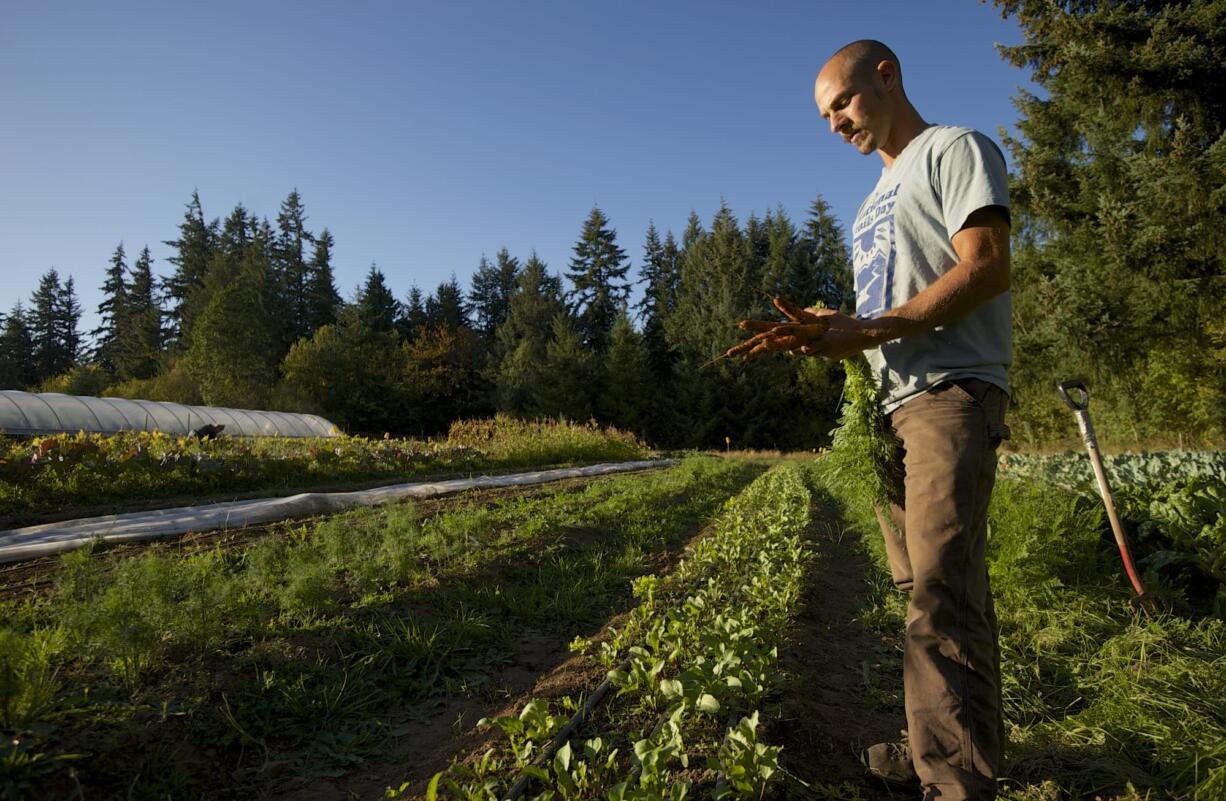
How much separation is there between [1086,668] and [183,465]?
10035 mm

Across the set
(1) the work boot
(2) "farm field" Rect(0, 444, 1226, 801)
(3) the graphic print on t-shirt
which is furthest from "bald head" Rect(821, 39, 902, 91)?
(1) the work boot

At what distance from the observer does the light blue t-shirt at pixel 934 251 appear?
5.20ft

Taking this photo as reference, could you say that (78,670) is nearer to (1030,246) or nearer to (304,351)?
(1030,246)

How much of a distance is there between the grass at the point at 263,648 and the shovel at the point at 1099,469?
2862mm

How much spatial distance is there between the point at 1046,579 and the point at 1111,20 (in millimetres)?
14545

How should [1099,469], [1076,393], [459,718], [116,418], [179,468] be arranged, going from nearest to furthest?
[459,718] < [1099,469] < [1076,393] < [179,468] < [116,418]

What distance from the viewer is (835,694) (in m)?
2.85

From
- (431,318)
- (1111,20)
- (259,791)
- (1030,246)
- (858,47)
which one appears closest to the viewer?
(858,47)

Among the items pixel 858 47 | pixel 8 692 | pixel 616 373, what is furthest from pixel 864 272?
pixel 616 373

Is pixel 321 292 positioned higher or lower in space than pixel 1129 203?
higher

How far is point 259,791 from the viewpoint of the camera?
7.23ft

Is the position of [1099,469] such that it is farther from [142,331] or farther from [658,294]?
[142,331]

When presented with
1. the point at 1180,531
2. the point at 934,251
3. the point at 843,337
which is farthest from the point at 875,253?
the point at 1180,531

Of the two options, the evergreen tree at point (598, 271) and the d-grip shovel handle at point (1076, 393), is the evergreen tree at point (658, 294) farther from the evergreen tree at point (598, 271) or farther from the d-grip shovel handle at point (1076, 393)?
the d-grip shovel handle at point (1076, 393)
